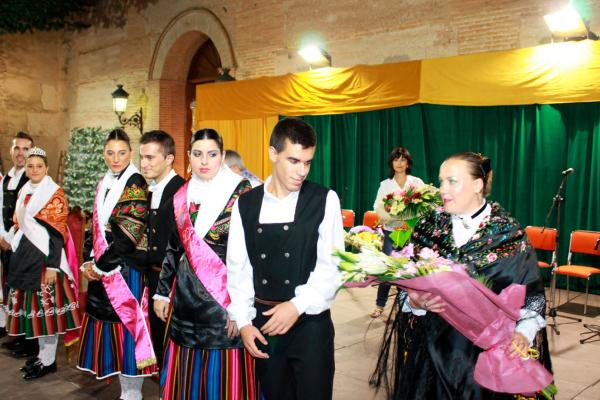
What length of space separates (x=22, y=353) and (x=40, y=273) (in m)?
0.91

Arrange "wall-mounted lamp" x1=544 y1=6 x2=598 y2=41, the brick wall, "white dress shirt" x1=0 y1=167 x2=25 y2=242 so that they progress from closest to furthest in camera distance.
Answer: "white dress shirt" x1=0 y1=167 x2=25 y2=242
"wall-mounted lamp" x1=544 y1=6 x2=598 y2=41
the brick wall

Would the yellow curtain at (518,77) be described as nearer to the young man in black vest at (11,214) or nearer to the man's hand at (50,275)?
the young man in black vest at (11,214)

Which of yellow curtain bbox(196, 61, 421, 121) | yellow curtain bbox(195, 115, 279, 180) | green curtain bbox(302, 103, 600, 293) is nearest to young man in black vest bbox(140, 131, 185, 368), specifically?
yellow curtain bbox(196, 61, 421, 121)

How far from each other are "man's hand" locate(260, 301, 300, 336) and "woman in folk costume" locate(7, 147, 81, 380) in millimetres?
2747

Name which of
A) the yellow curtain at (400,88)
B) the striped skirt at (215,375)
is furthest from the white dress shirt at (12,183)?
the yellow curtain at (400,88)

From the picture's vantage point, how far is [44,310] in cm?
438

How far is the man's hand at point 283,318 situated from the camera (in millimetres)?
2207

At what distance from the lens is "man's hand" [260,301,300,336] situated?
2207 millimetres

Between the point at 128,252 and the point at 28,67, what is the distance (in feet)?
44.4

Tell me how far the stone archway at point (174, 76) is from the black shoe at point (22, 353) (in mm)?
7991

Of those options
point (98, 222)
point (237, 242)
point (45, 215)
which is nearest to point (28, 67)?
point (45, 215)

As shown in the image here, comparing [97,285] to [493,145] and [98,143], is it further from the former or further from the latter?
[98,143]

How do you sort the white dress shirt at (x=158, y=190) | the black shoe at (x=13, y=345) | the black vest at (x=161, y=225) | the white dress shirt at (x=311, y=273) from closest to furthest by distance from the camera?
the white dress shirt at (x=311, y=273), the black vest at (x=161, y=225), the white dress shirt at (x=158, y=190), the black shoe at (x=13, y=345)

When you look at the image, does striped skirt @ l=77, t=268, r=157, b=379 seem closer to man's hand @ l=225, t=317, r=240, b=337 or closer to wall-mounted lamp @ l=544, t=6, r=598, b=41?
man's hand @ l=225, t=317, r=240, b=337
